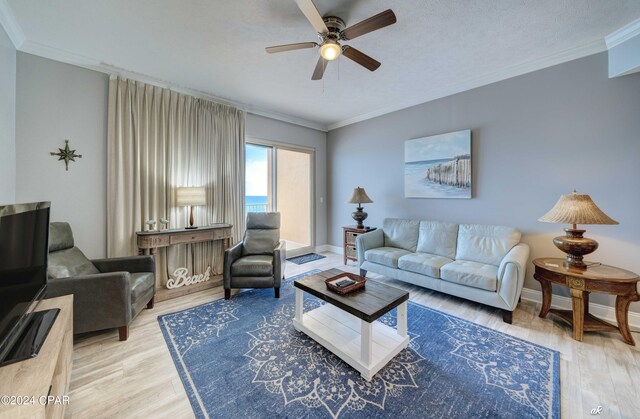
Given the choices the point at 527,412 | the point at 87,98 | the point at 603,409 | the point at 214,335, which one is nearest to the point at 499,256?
the point at 603,409

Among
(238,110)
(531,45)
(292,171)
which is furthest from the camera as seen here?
(292,171)

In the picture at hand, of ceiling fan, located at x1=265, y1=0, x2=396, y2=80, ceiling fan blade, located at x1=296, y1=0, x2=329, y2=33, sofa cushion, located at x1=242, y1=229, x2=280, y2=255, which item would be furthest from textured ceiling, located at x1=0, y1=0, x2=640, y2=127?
sofa cushion, located at x1=242, y1=229, x2=280, y2=255

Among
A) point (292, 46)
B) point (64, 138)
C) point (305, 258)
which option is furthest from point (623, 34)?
point (64, 138)

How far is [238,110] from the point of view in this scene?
13.4 ft

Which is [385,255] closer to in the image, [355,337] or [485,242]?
[485,242]

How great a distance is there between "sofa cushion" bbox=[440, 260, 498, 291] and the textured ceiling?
7.88ft

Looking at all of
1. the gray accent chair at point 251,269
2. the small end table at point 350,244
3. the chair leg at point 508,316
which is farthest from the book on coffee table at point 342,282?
the small end table at point 350,244

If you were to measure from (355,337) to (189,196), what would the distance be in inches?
108

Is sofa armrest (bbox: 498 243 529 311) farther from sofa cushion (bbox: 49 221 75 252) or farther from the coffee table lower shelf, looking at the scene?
sofa cushion (bbox: 49 221 75 252)

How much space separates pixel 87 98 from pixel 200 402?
11.5 ft

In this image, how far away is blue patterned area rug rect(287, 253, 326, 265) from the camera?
4742 mm

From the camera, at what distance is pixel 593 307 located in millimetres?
2590

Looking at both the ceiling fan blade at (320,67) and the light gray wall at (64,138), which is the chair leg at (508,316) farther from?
the light gray wall at (64,138)

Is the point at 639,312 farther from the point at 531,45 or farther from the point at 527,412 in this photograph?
the point at 531,45
